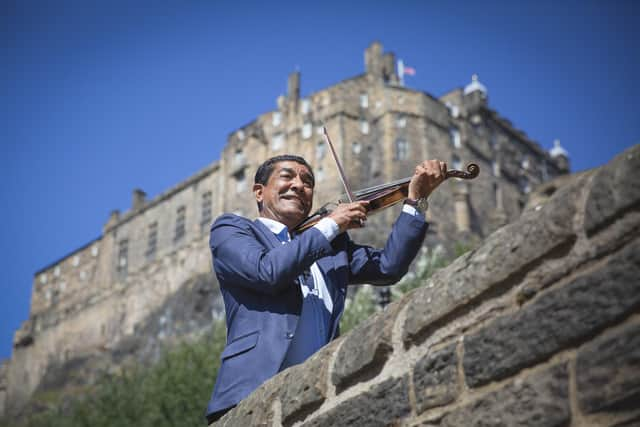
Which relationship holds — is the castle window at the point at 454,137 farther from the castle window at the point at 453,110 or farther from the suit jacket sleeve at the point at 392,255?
the suit jacket sleeve at the point at 392,255

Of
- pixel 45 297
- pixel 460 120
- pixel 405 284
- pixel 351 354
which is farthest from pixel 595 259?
pixel 45 297

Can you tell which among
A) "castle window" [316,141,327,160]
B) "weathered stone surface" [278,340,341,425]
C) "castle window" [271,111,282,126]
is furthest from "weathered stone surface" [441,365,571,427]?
"castle window" [271,111,282,126]

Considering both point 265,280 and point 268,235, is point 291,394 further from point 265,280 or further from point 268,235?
point 268,235

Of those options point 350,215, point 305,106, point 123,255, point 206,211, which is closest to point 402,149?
point 305,106

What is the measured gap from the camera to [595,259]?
2.49 m

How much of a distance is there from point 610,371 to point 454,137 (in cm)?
5262

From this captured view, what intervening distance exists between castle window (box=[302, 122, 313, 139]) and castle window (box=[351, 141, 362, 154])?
358cm

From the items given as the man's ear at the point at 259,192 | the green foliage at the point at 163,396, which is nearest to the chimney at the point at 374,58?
the green foliage at the point at 163,396

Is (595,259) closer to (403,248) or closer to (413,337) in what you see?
(413,337)

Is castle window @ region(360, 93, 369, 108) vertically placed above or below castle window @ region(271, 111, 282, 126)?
below

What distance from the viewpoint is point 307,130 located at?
52.9 metres

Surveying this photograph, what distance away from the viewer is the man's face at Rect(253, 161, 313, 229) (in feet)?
15.4

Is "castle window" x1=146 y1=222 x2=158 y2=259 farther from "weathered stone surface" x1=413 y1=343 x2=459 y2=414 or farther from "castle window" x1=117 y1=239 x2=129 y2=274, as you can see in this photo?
"weathered stone surface" x1=413 y1=343 x2=459 y2=414

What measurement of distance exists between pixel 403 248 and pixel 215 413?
1.36 m
